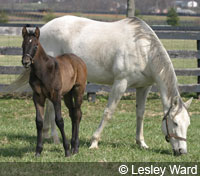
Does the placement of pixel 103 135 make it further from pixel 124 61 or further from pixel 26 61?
pixel 26 61

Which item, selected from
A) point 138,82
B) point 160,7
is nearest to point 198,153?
point 138,82

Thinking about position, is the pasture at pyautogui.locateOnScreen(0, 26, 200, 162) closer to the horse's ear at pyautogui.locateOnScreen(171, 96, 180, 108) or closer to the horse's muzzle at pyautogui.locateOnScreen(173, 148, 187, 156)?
the horse's muzzle at pyautogui.locateOnScreen(173, 148, 187, 156)

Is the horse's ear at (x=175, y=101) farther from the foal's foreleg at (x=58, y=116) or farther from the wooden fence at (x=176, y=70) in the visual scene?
the wooden fence at (x=176, y=70)

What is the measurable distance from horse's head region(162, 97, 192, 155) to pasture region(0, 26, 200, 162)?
15cm

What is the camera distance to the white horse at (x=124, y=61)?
642cm

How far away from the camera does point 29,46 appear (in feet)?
17.6

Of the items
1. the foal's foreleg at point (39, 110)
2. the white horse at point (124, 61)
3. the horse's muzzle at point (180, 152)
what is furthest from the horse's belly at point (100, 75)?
the foal's foreleg at point (39, 110)

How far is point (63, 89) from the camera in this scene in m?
5.88

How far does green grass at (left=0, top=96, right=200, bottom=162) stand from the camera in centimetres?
600

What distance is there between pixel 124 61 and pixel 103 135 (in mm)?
1574

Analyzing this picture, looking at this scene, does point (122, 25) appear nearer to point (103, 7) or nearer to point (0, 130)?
point (0, 130)

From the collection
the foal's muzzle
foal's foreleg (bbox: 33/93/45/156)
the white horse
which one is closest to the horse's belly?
the white horse

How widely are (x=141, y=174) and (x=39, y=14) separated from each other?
51.8ft

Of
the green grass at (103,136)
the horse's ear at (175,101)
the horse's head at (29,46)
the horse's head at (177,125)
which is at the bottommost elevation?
the green grass at (103,136)
